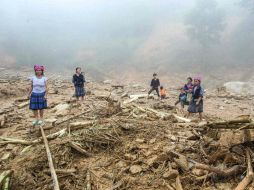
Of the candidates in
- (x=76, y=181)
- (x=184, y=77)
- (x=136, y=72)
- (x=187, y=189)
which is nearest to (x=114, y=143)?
(x=76, y=181)

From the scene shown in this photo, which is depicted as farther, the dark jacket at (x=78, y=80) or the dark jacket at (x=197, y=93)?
the dark jacket at (x=78, y=80)

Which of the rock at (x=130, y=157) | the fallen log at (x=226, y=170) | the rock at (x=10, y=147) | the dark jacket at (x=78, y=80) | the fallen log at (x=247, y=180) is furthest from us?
the dark jacket at (x=78, y=80)

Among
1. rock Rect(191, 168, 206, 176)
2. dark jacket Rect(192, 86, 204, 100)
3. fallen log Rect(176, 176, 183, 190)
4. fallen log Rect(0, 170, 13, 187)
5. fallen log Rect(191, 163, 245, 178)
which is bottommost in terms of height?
fallen log Rect(0, 170, 13, 187)

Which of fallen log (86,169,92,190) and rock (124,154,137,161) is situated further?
rock (124,154,137,161)

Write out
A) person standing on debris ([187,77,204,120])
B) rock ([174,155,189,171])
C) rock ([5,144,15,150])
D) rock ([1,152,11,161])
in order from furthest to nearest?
1. person standing on debris ([187,77,204,120])
2. rock ([5,144,15,150])
3. rock ([1,152,11,161])
4. rock ([174,155,189,171])

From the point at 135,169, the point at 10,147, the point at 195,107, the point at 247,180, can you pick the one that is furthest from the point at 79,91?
the point at 247,180

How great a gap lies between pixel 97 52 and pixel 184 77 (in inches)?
692

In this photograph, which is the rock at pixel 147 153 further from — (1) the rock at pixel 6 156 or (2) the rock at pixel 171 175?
(1) the rock at pixel 6 156

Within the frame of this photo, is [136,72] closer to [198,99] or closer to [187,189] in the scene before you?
[198,99]

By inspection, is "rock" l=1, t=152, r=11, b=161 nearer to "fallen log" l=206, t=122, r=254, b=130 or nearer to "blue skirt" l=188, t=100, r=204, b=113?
"fallen log" l=206, t=122, r=254, b=130

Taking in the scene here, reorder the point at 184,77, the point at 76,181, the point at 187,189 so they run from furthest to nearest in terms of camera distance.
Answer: the point at 184,77 → the point at 76,181 → the point at 187,189

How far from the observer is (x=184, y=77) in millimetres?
31188

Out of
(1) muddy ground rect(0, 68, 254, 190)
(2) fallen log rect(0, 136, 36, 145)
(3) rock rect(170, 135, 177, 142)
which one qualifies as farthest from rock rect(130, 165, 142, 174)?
(2) fallen log rect(0, 136, 36, 145)

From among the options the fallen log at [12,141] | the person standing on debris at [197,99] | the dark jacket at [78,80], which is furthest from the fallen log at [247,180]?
the dark jacket at [78,80]
